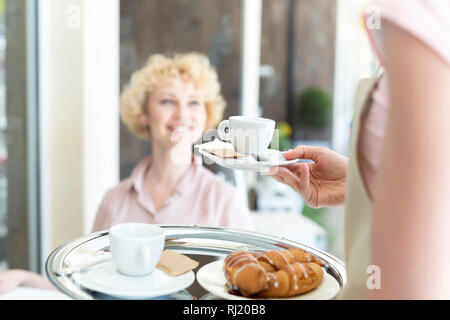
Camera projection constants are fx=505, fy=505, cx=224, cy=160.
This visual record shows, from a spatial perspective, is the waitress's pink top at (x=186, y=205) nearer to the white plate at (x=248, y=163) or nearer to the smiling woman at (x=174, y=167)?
the smiling woman at (x=174, y=167)

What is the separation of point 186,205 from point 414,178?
108 cm

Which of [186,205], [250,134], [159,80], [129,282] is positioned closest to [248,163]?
[250,134]

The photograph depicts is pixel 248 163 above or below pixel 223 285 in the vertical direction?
above

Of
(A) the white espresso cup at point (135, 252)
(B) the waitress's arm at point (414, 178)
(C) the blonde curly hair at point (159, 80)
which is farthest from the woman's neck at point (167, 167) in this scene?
(B) the waitress's arm at point (414, 178)

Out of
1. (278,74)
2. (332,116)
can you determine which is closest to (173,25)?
(278,74)

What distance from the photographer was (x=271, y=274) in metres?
0.45

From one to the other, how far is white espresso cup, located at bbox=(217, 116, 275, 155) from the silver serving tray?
0.12 m

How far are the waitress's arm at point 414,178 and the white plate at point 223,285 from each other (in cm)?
12

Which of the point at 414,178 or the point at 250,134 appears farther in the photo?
the point at 250,134

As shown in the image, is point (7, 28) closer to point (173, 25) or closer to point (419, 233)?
point (173, 25)

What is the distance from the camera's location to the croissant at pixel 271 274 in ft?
1.46

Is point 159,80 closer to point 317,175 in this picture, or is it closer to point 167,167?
point 167,167

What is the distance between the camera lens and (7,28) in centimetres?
148

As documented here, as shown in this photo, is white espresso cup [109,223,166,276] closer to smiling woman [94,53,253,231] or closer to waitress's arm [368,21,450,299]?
waitress's arm [368,21,450,299]
